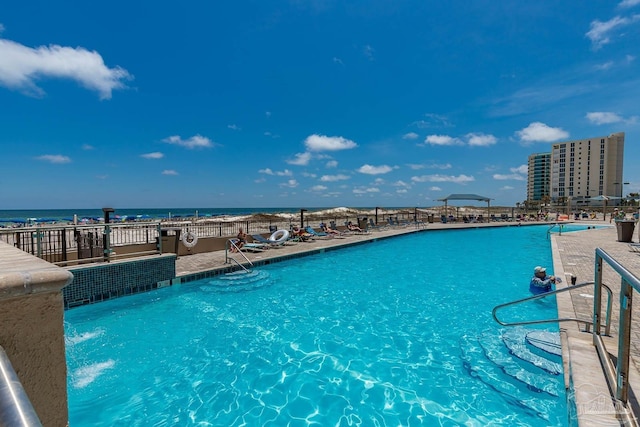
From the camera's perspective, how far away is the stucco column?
1.05 meters

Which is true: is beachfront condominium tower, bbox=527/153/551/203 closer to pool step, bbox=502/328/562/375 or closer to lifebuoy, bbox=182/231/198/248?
pool step, bbox=502/328/562/375

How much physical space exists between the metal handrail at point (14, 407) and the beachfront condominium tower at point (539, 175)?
10369cm

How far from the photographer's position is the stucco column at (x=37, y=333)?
1054 mm

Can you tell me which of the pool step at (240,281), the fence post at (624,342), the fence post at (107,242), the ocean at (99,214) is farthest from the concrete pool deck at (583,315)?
the ocean at (99,214)

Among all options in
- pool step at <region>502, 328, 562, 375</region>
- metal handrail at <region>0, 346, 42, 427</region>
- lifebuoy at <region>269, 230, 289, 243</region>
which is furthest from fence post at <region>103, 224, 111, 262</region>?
pool step at <region>502, 328, 562, 375</region>

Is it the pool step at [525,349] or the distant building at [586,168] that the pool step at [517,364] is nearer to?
the pool step at [525,349]

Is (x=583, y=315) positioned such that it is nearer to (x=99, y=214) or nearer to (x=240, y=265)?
(x=240, y=265)

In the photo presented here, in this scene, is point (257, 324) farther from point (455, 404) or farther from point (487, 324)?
point (487, 324)

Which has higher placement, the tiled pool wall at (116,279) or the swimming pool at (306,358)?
the tiled pool wall at (116,279)

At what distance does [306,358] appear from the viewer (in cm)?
436

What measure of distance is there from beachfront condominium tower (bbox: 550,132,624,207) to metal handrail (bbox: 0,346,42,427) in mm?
87107

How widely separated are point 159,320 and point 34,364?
5077mm

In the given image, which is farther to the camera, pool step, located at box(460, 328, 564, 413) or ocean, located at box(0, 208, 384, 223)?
ocean, located at box(0, 208, 384, 223)

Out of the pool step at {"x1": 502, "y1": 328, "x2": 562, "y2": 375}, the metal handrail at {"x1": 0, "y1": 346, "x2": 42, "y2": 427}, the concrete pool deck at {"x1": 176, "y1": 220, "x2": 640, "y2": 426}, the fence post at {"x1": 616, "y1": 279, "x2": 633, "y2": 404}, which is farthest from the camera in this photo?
the pool step at {"x1": 502, "y1": 328, "x2": 562, "y2": 375}
